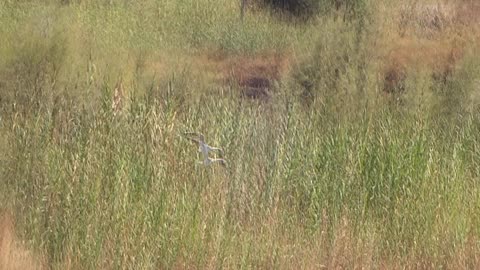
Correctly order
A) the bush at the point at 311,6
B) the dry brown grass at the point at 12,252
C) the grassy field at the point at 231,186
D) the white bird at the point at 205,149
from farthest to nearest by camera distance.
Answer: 1. the bush at the point at 311,6
2. the white bird at the point at 205,149
3. the grassy field at the point at 231,186
4. the dry brown grass at the point at 12,252

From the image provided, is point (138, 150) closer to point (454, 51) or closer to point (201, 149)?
point (201, 149)

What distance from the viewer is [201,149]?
6.89 m

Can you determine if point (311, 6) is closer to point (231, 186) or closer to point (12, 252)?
point (231, 186)

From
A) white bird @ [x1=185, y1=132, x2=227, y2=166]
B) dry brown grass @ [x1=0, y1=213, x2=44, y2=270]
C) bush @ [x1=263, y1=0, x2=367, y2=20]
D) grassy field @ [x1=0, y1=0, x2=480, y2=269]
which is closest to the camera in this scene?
dry brown grass @ [x1=0, y1=213, x2=44, y2=270]

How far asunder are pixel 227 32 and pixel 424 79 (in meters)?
6.77

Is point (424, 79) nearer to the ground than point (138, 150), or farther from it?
nearer to the ground

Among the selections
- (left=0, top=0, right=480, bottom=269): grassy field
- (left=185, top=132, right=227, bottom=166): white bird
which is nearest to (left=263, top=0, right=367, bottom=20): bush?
(left=0, top=0, right=480, bottom=269): grassy field

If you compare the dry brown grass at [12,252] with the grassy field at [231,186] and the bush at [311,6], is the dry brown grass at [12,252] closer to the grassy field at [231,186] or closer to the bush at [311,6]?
the grassy field at [231,186]

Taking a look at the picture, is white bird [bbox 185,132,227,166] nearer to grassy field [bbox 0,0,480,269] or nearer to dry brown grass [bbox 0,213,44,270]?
grassy field [bbox 0,0,480,269]

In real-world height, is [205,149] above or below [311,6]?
above

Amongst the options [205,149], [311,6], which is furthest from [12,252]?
[311,6]

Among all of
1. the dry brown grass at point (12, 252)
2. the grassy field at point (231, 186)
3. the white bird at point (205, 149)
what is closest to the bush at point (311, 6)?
the grassy field at point (231, 186)

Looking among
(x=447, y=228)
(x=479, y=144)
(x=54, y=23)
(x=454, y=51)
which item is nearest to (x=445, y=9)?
(x=454, y=51)

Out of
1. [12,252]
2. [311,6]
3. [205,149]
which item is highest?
[205,149]
